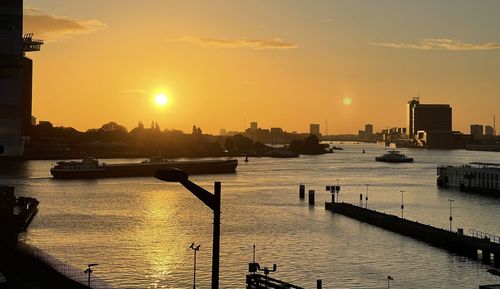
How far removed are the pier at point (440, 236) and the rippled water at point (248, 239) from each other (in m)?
0.91

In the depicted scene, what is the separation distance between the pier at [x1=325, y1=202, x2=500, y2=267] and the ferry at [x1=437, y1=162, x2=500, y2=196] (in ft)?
115

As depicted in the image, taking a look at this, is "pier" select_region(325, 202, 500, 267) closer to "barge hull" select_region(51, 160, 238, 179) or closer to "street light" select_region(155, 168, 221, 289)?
A: "street light" select_region(155, 168, 221, 289)

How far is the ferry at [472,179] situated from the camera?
8241 centimetres

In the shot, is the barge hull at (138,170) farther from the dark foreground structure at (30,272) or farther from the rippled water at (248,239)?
the dark foreground structure at (30,272)

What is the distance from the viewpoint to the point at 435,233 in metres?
40.7

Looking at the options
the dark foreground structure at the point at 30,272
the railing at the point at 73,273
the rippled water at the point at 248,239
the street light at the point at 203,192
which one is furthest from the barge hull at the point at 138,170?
the street light at the point at 203,192

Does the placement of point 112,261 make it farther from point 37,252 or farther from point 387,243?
point 387,243

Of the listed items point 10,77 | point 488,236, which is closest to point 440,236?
point 488,236

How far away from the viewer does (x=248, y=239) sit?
131 feet

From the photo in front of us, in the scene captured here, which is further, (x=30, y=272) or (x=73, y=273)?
(x=73, y=273)

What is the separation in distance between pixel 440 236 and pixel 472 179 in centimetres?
5071

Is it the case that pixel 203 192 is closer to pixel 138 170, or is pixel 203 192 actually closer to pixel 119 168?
pixel 119 168

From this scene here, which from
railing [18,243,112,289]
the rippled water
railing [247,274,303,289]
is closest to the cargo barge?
the rippled water

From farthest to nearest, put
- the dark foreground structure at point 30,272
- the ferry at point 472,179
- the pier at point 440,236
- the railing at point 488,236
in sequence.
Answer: the ferry at point 472,179 → the railing at point 488,236 → the pier at point 440,236 → the dark foreground structure at point 30,272
